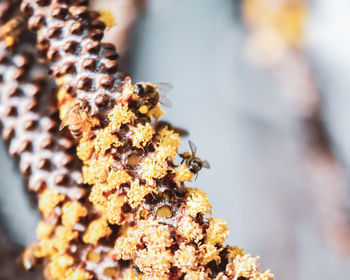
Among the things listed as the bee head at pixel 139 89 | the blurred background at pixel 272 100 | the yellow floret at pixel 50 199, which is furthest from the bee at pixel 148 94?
the blurred background at pixel 272 100

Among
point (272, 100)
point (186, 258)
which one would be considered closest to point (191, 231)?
point (186, 258)

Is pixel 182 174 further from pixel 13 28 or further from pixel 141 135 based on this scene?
pixel 13 28

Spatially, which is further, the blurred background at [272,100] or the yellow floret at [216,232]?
the blurred background at [272,100]

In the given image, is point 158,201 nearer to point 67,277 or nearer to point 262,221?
point 67,277

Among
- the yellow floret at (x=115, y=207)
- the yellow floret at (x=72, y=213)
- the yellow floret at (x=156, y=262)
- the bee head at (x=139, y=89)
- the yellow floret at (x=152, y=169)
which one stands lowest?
the yellow floret at (x=156, y=262)

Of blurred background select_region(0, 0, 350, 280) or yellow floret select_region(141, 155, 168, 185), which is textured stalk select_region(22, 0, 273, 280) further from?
blurred background select_region(0, 0, 350, 280)

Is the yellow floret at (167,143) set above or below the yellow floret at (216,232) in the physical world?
above

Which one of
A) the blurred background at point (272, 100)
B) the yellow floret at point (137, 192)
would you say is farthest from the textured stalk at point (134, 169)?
the blurred background at point (272, 100)

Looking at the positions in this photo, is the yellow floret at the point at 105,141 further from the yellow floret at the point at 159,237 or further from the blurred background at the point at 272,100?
the blurred background at the point at 272,100
